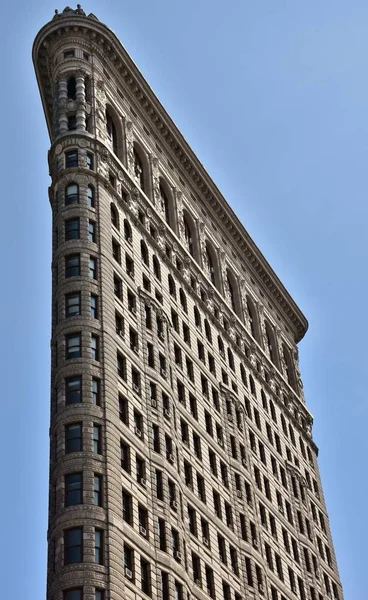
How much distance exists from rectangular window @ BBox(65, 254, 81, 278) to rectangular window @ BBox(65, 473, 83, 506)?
16539 mm

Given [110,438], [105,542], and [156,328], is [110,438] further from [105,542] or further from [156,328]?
[156,328]

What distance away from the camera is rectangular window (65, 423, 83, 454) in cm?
7069

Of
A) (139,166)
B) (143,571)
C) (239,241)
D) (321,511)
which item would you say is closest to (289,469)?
(321,511)

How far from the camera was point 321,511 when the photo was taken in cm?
11412

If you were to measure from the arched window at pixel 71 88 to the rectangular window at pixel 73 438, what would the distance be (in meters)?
33.4

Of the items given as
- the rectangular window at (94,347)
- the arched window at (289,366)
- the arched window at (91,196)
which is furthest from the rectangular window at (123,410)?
the arched window at (289,366)

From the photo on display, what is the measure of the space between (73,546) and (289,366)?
61.6 meters

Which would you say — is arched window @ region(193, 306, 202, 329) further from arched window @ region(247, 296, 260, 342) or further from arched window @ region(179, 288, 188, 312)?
arched window @ region(247, 296, 260, 342)

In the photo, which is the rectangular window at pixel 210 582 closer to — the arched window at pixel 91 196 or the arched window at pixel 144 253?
the arched window at pixel 144 253

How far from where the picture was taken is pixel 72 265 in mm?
81125

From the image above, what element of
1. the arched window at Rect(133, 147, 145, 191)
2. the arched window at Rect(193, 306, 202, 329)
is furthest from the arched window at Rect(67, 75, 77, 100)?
the arched window at Rect(193, 306, 202, 329)

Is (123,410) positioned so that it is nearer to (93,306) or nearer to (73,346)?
(73,346)

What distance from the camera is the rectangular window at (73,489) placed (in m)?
68.2

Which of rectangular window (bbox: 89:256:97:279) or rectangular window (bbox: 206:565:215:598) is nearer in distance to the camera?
rectangular window (bbox: 206:565:215:598)
